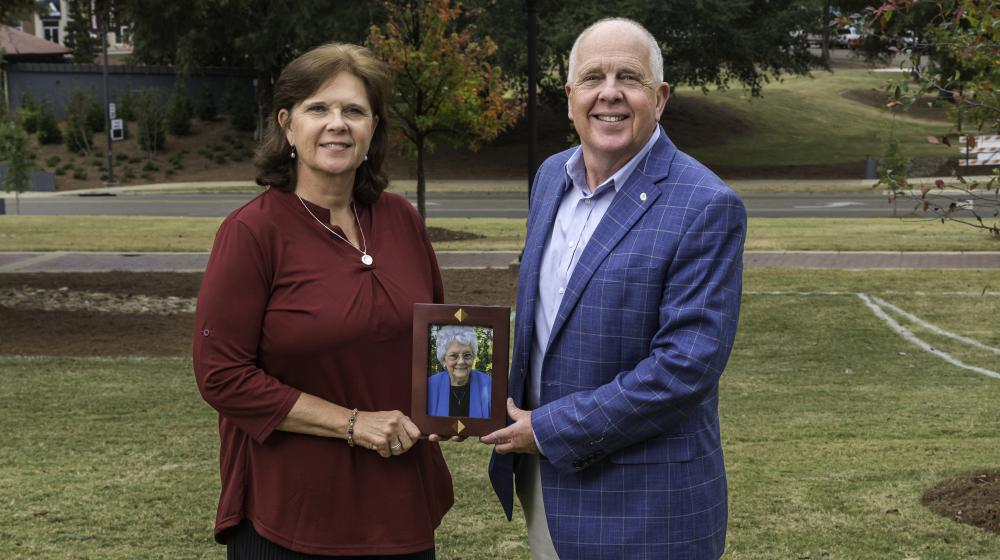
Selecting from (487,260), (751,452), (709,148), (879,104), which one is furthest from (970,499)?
(879,104)

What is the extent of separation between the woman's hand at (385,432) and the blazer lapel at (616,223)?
16.7 inches

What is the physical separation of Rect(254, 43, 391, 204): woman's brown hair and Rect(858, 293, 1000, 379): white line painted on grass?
836 cm

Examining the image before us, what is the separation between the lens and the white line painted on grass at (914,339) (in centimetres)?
1073

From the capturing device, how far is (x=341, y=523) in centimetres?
321

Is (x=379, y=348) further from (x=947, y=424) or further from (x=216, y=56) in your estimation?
(x=216, y=56)

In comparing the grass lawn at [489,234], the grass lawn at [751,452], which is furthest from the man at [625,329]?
the grass lawn at [489,234]

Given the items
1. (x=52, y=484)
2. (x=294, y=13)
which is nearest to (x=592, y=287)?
(x=52, y=484)

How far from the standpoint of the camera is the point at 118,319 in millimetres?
13141

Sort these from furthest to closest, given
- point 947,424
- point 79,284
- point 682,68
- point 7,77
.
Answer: point 7,77 → point 682,68 → point 79,284 → point 947,424

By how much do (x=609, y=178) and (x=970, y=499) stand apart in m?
3.96

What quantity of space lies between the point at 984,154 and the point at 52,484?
5311 millimetres

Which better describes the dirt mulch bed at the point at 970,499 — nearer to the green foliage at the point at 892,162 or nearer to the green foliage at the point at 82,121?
the green foliage at the point at 892,162

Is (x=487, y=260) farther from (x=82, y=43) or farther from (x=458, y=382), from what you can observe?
(x=82, y=43)

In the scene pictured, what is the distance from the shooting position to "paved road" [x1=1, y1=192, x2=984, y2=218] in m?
27.5
